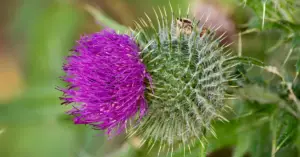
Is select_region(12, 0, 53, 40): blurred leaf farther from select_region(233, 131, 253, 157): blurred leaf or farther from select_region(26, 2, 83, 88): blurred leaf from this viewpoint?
select_region(233, 131, 253, 157): blurred leaf

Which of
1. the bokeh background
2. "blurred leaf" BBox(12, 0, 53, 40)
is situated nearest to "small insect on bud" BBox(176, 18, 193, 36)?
the bokeh background

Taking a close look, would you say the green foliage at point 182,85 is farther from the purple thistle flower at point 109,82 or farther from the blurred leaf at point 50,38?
the blurred leaf at point 50,38

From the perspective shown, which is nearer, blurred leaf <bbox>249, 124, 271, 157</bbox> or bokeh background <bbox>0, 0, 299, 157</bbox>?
blurred leaf <bbox>249, 124, 271, 157</bbox>

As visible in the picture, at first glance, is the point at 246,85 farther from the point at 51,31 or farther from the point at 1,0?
the point at 1,0

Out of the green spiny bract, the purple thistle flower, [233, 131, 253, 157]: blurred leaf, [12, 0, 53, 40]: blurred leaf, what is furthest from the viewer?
[12, 0, 53, 40]: blurred leaf

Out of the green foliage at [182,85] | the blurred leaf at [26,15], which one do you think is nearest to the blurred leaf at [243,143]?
the green foliage at [182,85]
